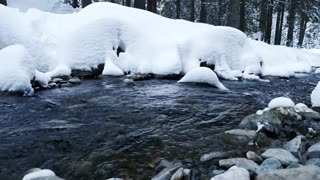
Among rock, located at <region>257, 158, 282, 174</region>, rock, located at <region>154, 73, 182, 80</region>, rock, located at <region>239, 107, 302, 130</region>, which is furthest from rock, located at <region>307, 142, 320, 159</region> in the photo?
rock, located at <region>154, 73, 182, 80</region>

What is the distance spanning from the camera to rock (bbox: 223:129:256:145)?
18.2 feet

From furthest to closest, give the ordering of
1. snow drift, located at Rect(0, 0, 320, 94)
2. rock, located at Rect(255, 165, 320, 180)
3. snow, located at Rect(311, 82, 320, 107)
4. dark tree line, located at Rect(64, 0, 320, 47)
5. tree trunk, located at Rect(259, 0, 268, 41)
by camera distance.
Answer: tree trunk, located at Rect(259, 0, 268, 41)
dark tree line, located at Rect(64, 0, 320, 47)
snow drift, located at Rect(0, 0, 320, 94)
snow, located at Rect(311, 82, 320, 107)
rock, located at Rect(255, 165, 320, 180)

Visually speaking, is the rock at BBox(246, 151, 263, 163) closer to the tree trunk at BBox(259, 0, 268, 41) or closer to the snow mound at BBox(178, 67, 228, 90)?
the snow mound at BBox(178, 67, 228, 90)

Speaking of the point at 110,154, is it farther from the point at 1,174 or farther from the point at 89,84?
the point at 89,84

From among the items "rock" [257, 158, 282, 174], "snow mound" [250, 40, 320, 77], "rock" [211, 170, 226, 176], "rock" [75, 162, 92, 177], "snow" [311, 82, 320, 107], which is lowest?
"rock" [75, 162, 92, 177]

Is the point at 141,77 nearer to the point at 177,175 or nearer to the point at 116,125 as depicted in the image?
the point at 116,125

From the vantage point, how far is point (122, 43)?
34.9 ft

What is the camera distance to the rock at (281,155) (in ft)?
15.2

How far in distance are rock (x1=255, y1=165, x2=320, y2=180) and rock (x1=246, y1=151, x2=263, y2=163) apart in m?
0.70

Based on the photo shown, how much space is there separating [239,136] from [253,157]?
2.83 ft

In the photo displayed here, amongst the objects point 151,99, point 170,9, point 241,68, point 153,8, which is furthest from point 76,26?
point 170,9

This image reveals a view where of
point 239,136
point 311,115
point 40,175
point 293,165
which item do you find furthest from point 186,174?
point 311,115

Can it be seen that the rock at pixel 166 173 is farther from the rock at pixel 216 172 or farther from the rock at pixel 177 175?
the rock at pixel 216 172

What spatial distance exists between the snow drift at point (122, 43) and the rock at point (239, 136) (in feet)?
14.5
